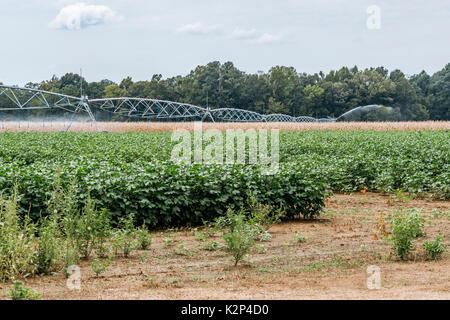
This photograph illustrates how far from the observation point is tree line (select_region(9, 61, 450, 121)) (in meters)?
82.7

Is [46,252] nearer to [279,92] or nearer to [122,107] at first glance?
[122,107]

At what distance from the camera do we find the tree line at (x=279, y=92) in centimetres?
8269

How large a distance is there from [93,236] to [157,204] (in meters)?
2.15

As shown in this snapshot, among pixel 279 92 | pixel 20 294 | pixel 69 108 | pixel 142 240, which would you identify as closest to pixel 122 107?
pixel 69 108

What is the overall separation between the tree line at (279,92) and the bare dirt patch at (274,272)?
7230 centimetres

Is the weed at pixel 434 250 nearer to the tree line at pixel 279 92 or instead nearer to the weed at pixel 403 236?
the weed at pixel 403 236

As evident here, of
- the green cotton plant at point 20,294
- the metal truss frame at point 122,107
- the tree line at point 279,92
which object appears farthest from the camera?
the tree line at point 279,92

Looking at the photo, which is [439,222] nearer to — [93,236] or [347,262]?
[347,262]

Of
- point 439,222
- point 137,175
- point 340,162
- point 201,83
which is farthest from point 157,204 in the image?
point 201,83

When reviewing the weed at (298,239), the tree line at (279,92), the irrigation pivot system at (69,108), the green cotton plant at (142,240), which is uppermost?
the tree line at (279,92)

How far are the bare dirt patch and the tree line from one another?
72304 millimetres

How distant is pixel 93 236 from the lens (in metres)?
6.86

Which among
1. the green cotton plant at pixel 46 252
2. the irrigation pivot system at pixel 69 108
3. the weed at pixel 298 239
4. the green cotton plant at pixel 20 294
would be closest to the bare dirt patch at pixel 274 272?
the weed at pixel 298 239

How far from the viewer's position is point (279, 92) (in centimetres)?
9356
